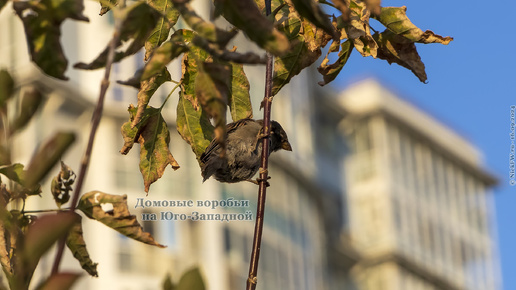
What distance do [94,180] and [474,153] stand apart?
27314mm

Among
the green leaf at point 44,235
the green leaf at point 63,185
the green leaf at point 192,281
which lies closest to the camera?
the green leaf at point 192,281

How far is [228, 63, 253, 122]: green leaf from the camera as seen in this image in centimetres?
375

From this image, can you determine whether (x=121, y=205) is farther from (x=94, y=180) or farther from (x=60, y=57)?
(x=94, y=180)

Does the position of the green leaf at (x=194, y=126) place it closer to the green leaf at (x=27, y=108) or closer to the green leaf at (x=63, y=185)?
the green leaf at (x=63, y=185)

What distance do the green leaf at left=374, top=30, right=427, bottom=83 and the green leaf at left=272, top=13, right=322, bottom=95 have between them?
25cm

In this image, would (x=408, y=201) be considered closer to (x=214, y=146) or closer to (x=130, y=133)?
(x=214, y=146)

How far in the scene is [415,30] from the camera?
3.62 meters

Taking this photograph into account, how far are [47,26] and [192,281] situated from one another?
1.12 metres

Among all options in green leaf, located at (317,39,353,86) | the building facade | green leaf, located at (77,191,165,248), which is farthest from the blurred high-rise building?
green leaf, located at (77,191,165,248)

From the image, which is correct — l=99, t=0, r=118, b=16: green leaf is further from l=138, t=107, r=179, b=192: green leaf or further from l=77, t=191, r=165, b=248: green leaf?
l=77, t=191, r=165, b=248: green leaf

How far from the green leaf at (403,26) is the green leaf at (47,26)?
1.30 metres

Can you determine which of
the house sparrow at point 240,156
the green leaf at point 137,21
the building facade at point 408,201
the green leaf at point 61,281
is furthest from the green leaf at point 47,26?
the building facade at point 408,201

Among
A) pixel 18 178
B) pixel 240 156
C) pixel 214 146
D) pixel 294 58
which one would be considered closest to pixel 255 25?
pixel 18 178

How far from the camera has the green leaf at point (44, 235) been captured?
201 centimetres
